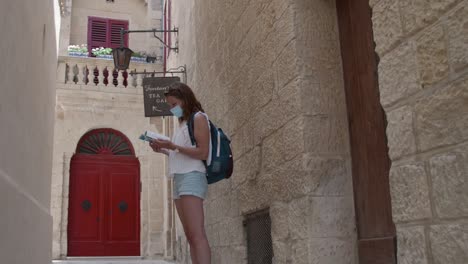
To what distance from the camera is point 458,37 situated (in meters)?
1.77

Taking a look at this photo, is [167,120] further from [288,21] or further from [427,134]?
[427,134]

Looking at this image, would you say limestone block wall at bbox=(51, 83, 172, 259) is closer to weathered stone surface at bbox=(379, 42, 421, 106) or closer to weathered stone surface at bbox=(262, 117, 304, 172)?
weathered stone surface at bbox=(262, 117, 304, 172)

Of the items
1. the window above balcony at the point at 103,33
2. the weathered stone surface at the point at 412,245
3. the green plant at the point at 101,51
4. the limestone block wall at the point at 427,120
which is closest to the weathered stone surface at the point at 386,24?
the limestone block wall at the point at 427,120

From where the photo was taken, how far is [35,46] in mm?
4625

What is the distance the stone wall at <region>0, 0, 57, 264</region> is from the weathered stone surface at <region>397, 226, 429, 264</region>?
84.0 inches

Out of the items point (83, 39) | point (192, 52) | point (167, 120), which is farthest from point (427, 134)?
point (83, 39)

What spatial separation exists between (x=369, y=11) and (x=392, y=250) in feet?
4.43

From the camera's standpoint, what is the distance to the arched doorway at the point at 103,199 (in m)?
11.5

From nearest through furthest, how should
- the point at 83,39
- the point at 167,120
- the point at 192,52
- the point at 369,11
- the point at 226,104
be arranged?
the point at 369,11 < the point at 226,104 < the point at 192,52 < the point at 167,120 < the point at 83,39

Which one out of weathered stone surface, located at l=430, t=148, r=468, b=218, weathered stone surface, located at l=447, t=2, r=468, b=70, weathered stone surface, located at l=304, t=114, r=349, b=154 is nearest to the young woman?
weathered stone surface, located at l=304, t=114, r=349, b=154

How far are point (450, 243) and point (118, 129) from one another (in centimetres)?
1108

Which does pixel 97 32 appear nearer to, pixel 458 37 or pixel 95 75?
pixel 95 75

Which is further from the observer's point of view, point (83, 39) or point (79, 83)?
point (83, 39)

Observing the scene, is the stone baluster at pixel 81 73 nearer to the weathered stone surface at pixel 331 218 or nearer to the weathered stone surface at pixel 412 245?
the weathered stone surface at pixel 331 218
